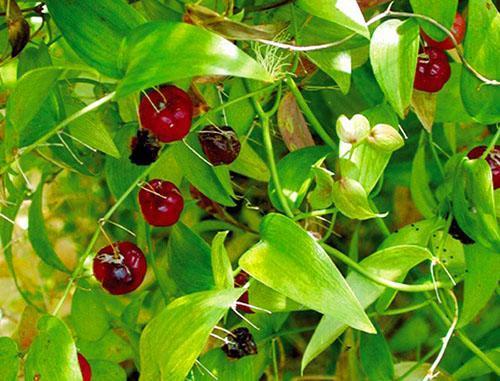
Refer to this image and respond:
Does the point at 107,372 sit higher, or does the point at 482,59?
the point at 482,59

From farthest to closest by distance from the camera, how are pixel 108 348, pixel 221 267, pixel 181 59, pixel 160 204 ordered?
pixel 108 348
pixel 160 204
pixel 221 267
pixel 181 59

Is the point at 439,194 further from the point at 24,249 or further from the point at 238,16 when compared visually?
the point at 24,249

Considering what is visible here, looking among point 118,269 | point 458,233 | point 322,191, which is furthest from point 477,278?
point 118,269

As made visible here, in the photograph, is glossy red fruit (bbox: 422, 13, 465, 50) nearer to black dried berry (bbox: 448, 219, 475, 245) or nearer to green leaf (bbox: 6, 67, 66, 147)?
black dried berry (bbox: 448, 219, 475, 245)

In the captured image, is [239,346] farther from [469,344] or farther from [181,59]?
[181,59]

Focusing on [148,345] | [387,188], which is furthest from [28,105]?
[387,188]

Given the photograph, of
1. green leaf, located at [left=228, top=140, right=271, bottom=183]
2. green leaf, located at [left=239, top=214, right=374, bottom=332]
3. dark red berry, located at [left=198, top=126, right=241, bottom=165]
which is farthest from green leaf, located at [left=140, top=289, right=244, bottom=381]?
green leaf, located at [left=228, top=140, right=271, bottom=183]
